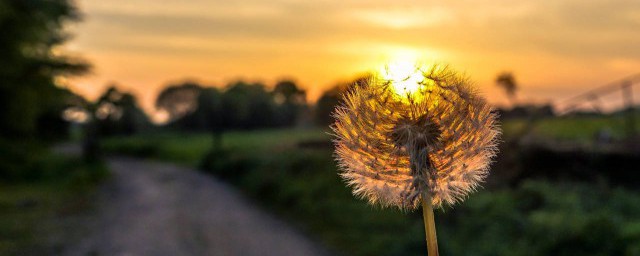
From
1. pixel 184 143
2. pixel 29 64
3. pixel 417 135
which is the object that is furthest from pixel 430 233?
pixel 184 143

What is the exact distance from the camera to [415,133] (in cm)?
292

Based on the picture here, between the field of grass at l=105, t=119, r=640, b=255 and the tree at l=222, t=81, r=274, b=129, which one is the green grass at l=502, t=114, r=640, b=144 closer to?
the field of grass at l=105, t=119, r=640, b=255

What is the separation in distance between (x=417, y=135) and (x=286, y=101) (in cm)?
7144

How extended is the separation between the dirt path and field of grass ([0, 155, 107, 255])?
102 cm

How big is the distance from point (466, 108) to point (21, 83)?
3115 centimetres

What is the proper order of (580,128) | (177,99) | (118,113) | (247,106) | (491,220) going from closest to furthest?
(491,220) → (580,128) → (118,113) → (247,106) → (177,99)

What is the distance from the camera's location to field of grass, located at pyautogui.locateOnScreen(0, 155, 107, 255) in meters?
17.3

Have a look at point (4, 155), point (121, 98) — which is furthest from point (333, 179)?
point (121, 98)

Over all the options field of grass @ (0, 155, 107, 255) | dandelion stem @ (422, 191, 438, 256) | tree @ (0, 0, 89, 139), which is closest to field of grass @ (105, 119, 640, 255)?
dandelion stem @ (422, 191, 438, 256)

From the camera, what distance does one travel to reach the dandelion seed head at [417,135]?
2.94 metres

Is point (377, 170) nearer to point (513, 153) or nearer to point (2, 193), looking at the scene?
point (513, 153)

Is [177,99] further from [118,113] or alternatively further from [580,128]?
[580,128]

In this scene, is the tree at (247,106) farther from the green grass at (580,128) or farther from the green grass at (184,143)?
the green grass at (580,128)

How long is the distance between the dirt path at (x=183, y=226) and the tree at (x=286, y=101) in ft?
143
